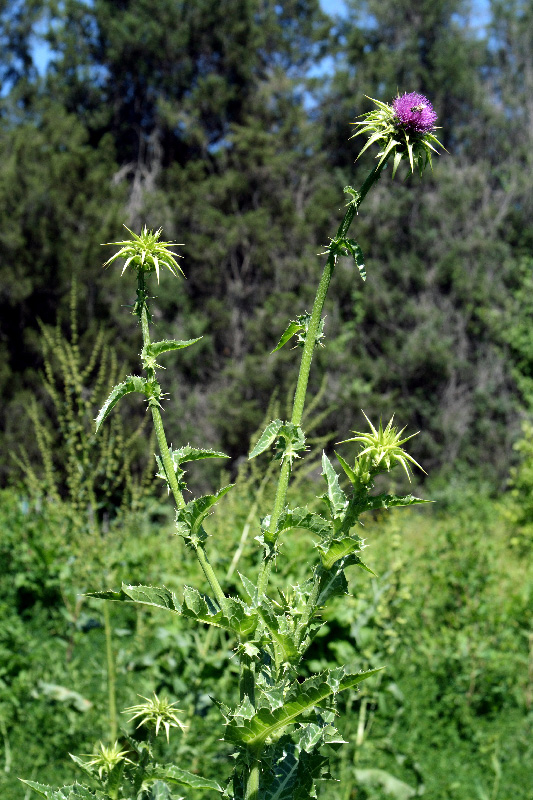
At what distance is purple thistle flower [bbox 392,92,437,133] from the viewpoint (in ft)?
4.44

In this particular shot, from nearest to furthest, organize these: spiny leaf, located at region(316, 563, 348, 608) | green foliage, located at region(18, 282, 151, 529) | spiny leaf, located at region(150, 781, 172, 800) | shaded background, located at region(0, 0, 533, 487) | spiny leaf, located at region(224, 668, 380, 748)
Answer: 1. spiny leaf, located at region(224, 668, 380, 748)
2. spiny leaf, located at region(316, 563, 348, 608)
3. spiny leaf, located at region(150, 781, 172, 800)
4. green foliage, located at region(18, 282, 151, 529)
5. shaded background, located at region(0, 0, 533, 487)

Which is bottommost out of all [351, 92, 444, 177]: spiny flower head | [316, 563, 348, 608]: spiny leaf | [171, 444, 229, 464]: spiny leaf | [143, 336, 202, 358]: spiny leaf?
[316, 563, 348, 608]: spiny leaf

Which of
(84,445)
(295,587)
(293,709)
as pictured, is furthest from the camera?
(84,445)

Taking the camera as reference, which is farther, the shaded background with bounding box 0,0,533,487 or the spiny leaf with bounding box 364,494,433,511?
the shaded background with bounding box 0,0,533,487

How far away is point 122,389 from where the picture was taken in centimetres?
135

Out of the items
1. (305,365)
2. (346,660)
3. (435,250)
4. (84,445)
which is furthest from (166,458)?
(435,250)

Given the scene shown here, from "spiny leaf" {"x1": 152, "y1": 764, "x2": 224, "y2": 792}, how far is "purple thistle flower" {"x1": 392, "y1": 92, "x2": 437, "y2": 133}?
48.7 inches

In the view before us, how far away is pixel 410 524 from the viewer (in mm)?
12711

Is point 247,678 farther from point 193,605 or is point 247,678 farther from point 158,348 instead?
point 158,348

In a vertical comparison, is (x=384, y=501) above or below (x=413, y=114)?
below

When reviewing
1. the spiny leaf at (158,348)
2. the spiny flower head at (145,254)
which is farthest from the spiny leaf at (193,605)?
the spiny flower head at (145,254)

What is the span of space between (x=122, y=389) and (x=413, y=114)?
2.39ft

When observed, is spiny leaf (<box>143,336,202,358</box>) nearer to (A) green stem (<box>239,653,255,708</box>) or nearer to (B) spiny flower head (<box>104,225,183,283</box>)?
(B) spiny flower head (<box>104,225,183,283</box>)

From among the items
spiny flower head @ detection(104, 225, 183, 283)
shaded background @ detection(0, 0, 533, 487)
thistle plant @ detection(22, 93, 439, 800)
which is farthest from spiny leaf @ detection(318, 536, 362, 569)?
shaded background @ detection(0, 0, 533, 487)
